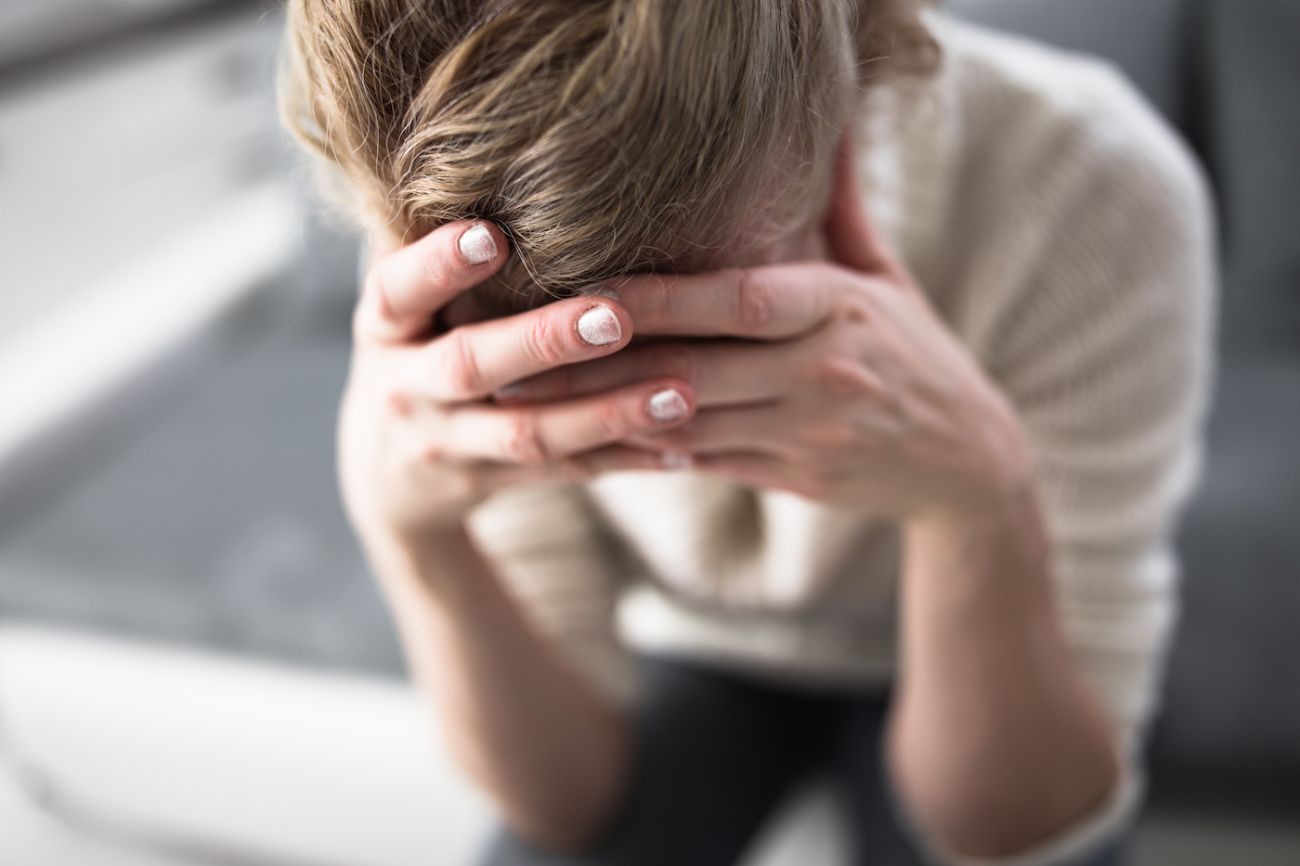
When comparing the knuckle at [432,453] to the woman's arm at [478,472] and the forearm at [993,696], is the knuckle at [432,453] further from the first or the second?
the forearm at [993,696]

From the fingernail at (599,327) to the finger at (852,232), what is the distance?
183 millimetres

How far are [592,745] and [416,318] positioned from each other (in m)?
0.41

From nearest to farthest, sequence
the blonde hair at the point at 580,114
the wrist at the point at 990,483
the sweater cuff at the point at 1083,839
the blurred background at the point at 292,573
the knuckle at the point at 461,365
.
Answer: the blonde hair at the point at 580,114
the knuckle at the point at 461,365
the wrist at the point at 990,483
the sweater cuff at the point at 1083,839
the blurred background at the point at 292,573

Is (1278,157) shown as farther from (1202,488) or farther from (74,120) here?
(74,120)

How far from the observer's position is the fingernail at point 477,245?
361 millimetres

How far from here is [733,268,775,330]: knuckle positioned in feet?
1.38


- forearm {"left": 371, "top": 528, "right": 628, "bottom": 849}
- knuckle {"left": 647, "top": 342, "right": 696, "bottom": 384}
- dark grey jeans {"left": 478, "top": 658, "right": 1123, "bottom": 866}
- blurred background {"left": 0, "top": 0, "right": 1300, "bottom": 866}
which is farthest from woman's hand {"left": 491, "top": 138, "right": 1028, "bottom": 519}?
blurred background {"left": 0, "top": 0, "right": 1300, "bottom": 866}

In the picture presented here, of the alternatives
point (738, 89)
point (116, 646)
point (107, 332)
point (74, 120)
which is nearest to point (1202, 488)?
point (738, 89)

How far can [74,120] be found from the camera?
A: 1919 millimetres

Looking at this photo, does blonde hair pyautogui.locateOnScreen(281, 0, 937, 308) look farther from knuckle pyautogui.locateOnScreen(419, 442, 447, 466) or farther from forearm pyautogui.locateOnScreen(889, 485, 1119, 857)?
forearm pyautogui.locateOnScreen(889, 485, 1119, 857)

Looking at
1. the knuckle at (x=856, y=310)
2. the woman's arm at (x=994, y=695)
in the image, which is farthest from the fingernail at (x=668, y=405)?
the woman's arm at (x=994, y=695)

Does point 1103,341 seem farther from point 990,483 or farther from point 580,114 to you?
point 580,114

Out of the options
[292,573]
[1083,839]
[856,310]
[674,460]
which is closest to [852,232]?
[856,310]

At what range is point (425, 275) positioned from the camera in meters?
0.39
